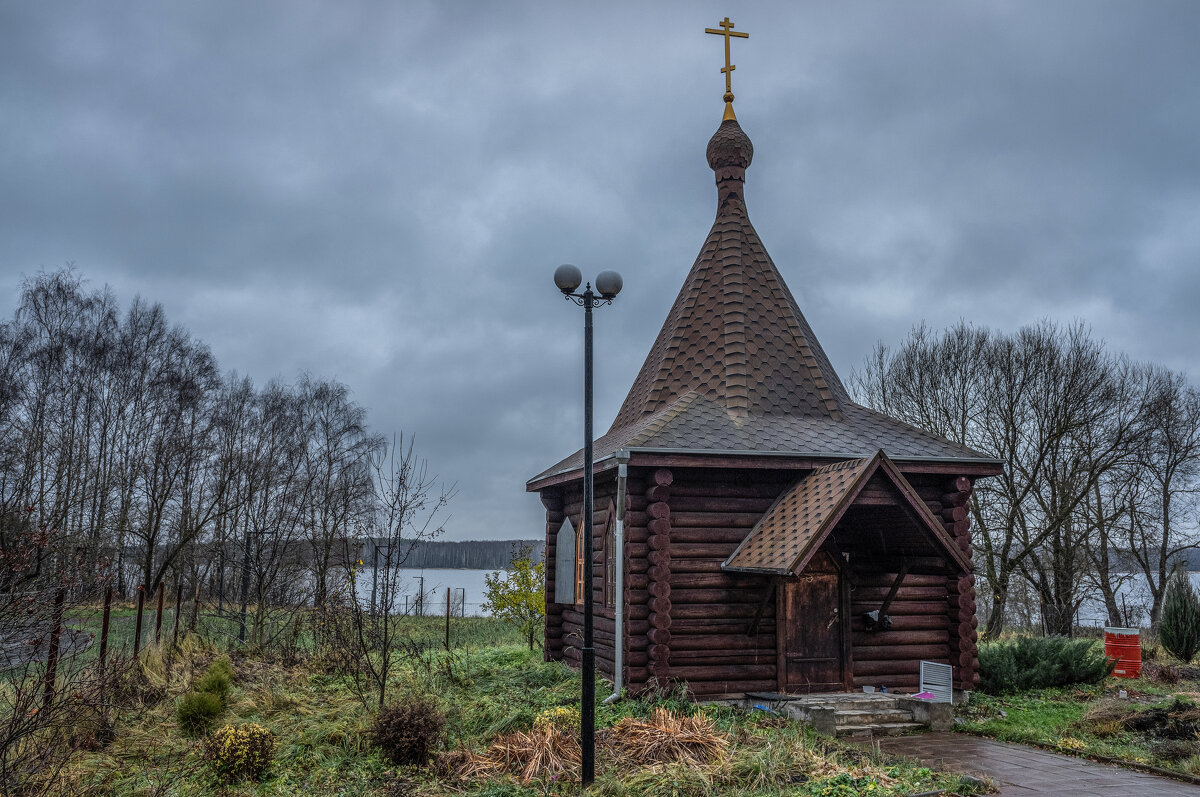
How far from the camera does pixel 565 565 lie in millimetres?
14859

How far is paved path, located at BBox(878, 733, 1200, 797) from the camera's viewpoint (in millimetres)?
7828

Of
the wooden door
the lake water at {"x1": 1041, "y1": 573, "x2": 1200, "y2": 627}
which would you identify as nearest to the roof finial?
the wooden door

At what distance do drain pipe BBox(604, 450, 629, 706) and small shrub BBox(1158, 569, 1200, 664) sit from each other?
46.3 ft

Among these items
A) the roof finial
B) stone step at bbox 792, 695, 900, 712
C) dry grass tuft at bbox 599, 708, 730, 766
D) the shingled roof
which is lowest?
stone step at bbox 792, 695, 900, 712

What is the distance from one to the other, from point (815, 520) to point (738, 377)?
379cm

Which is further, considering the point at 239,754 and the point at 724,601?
the point at 724,601

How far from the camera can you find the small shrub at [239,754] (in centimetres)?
755

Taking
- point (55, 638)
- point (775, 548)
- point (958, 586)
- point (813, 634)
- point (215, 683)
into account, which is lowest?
point (215, 683)

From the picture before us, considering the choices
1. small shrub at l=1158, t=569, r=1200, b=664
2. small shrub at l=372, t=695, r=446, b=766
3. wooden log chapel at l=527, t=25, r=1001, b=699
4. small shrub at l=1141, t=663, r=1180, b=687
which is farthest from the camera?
small shrub at l=1158, t=569, r=1200, b=664

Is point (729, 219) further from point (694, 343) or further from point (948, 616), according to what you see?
point (948, 616)

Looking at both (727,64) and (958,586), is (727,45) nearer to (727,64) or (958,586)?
(727,64)

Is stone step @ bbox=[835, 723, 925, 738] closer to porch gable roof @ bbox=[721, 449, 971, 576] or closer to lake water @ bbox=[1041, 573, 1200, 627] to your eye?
porch gable roof @ bbox=[721, 449, 971, 576]

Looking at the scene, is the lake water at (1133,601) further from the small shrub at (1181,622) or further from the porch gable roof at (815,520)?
Answer: the porch gable roof at (815,520)

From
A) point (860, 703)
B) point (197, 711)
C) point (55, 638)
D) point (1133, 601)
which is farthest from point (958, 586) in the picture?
point (1133, 601)
